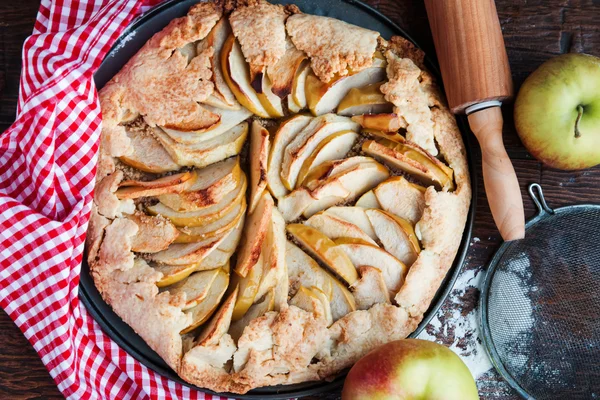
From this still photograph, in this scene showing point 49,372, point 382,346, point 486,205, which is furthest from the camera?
point 486,205

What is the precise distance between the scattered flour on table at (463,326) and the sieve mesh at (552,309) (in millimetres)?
71

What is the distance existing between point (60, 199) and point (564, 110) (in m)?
1.89

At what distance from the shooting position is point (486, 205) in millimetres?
2621

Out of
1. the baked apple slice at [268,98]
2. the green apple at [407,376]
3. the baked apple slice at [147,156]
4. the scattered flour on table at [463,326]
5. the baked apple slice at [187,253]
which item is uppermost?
the baked apple slice at [268,98]

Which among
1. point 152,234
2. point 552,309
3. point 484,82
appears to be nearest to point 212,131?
point 152,234

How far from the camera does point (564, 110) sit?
2.30 m

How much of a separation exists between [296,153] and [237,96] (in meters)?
0.31

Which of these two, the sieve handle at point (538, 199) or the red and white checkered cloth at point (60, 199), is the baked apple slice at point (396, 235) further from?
the red and white checkered cloth at point (60, 199)

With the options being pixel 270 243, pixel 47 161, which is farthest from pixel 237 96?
pixel 47 161

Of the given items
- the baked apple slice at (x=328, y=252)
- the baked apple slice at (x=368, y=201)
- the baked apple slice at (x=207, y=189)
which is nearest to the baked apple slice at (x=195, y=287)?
the baked apple slice at (x=207, y=189)

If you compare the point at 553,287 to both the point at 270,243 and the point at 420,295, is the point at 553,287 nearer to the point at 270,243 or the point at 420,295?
the point at 420,295

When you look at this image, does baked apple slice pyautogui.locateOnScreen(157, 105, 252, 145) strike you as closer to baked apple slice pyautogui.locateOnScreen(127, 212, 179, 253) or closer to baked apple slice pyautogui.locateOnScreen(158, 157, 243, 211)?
baked apple slice pyautogui.locateOnScreen(158, 157, 243, 211)

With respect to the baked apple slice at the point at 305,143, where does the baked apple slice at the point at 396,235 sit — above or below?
below

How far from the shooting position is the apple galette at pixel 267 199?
2.23m
